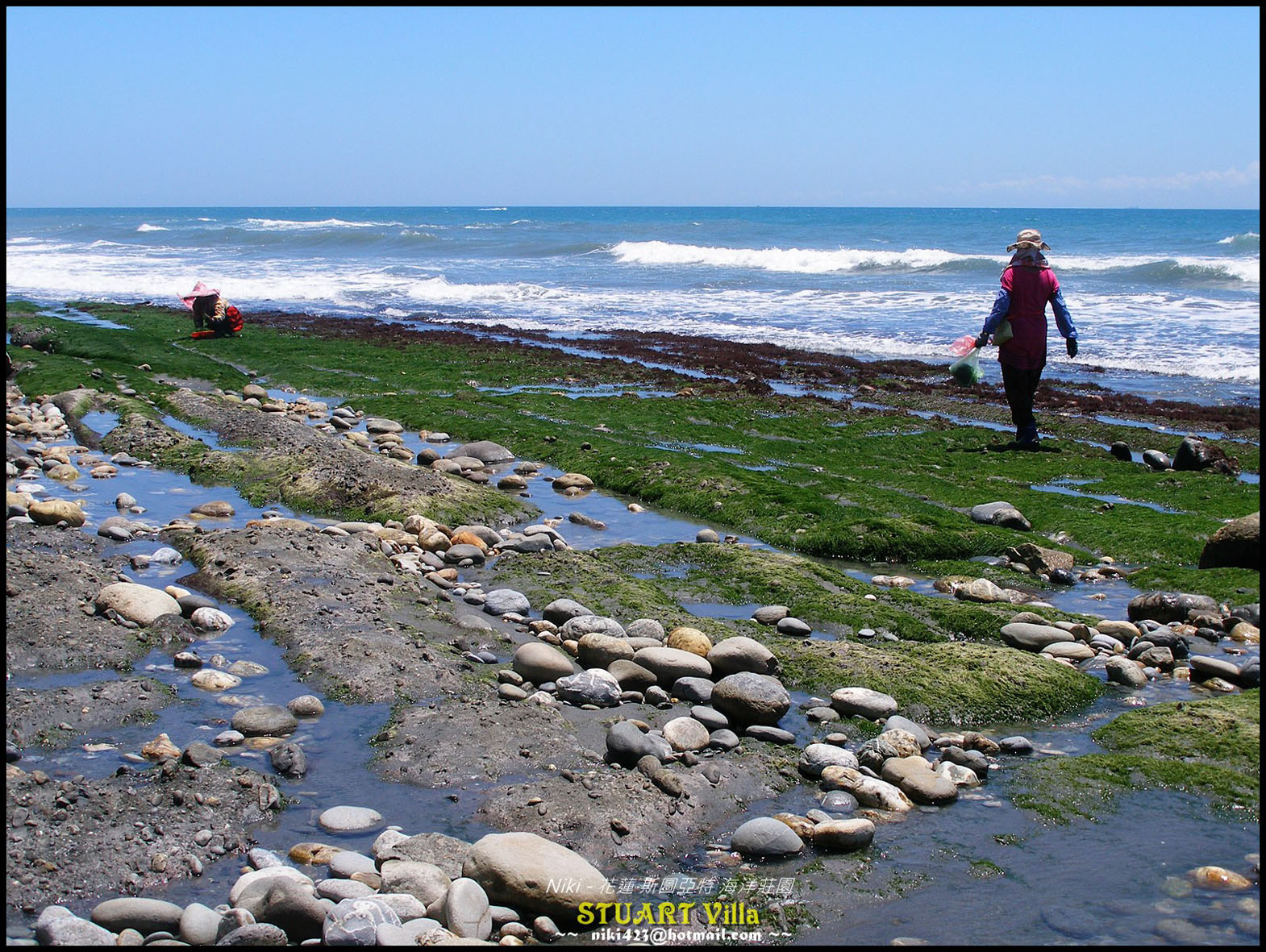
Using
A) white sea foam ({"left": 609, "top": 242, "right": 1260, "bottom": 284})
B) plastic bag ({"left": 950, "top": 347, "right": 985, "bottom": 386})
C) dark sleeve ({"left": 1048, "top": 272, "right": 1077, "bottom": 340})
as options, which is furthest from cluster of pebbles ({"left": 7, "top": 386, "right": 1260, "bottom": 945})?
white sea foam ({"left": 609, "top": 242, "right": 1260, "bottom": 284})

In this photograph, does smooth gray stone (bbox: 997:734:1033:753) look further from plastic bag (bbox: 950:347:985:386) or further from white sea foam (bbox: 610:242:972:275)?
white sea foam (bbox: 610:242:972:275)

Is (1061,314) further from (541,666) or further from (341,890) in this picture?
(341,890)

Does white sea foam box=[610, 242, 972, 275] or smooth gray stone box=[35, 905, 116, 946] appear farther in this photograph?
white sea foam box=[610, 242, 972, 275]

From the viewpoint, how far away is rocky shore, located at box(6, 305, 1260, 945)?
14.3ft

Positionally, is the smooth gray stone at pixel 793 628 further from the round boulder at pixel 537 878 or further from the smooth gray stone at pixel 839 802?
the round boulder at pixel 537 878

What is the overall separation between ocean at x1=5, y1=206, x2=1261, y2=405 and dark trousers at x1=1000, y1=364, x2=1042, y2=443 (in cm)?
285

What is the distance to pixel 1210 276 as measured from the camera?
150 feet

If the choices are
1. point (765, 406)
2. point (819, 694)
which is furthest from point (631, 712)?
point (765, 406)

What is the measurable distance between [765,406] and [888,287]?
29.5m

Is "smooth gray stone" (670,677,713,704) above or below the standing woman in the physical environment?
below

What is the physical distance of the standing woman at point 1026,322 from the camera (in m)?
14.2

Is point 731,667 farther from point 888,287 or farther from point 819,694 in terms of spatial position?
point 888,287

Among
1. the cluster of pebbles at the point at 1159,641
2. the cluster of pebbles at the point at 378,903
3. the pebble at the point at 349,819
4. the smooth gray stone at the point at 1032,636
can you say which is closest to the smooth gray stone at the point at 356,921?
the cluster of pebbles at the point at 378,903

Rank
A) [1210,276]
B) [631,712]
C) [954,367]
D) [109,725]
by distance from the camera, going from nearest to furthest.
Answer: [109,725] → [631,712] → [954,367] → [1210,276]
